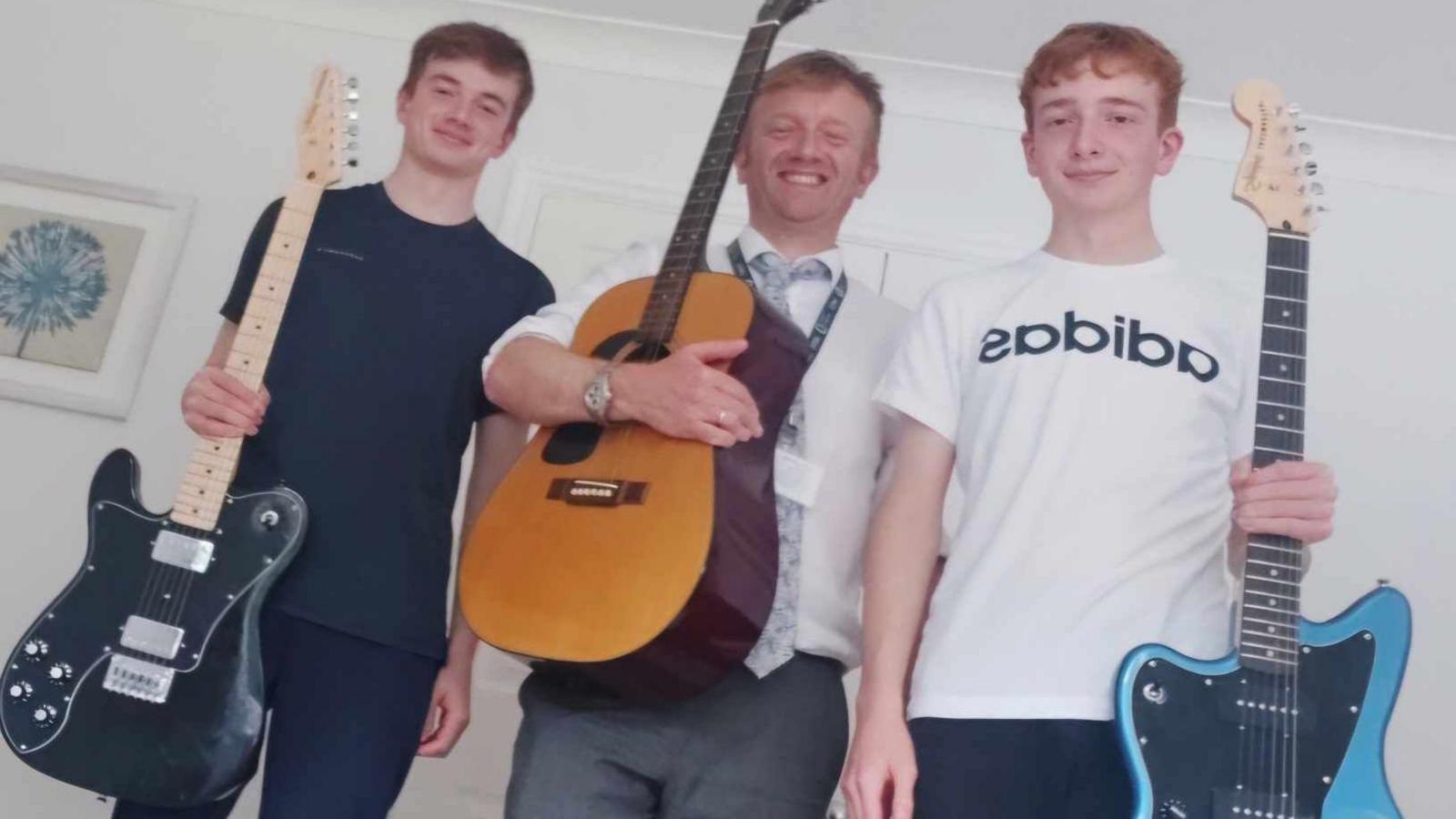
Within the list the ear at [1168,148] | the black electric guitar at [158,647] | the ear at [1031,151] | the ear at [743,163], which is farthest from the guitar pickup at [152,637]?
the ear at [1168,148]

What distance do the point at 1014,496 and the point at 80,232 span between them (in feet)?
8.45

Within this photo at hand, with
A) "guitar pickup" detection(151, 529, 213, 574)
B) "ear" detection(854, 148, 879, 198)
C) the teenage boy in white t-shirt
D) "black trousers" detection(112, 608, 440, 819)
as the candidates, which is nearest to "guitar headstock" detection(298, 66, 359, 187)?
"guitar pickup" detection(151, 529, 213, 574)

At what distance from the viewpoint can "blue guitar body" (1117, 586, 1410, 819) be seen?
1.22m

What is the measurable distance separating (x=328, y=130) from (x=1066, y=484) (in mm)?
1239

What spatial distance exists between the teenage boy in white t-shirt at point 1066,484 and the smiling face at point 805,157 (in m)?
0.32

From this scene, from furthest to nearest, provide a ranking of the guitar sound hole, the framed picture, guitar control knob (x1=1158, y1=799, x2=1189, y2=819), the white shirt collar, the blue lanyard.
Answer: the framed picture → the white shirt collar → the blue lanyard → the guitar sound hole → guitar control knob (x1=1158, y1=799, x2=1189, y2=819)

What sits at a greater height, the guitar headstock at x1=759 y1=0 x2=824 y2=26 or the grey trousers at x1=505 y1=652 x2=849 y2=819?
the guitar headstock at x1=759 y1=0 x2=824 y2=26

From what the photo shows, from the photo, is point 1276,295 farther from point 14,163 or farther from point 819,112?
point 14,163

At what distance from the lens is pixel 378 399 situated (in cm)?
173

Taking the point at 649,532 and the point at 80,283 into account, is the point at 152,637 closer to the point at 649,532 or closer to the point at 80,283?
the point at 649,532

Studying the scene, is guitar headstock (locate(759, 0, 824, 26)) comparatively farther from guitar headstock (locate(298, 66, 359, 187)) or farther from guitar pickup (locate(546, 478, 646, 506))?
guitar pickup (locate(546, 478, 646, 506))

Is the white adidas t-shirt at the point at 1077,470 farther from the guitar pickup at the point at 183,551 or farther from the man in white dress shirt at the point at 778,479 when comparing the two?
the guitar pickup at the point at 183,551

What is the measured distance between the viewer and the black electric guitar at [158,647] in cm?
152

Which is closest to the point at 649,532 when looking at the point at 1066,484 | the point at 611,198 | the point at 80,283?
the point at 1066,484
